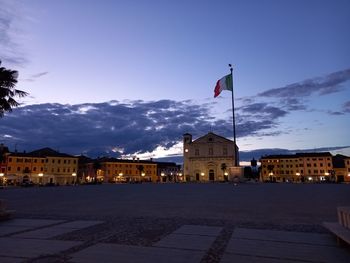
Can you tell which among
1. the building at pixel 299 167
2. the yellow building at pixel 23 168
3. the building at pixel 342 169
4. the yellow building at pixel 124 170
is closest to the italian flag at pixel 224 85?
the yellow building at pixel 23 168

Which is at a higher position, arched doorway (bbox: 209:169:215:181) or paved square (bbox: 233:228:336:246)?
arched doorway (bbox: 209:169:215:181)

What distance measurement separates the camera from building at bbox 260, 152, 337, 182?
436ft

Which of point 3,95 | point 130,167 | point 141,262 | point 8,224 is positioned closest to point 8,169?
point 130,167

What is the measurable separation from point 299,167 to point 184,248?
478 ft

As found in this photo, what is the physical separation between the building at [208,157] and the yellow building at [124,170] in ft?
97.2

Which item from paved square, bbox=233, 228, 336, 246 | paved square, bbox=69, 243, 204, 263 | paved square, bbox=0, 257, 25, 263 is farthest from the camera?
paved square, bbox=233, 228, 336, 246

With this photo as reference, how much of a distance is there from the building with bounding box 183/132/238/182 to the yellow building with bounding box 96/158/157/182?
2964 cm

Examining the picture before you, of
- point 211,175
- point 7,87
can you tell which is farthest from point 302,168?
point 7,87

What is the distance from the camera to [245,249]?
616 cm

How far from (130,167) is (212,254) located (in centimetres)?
13710

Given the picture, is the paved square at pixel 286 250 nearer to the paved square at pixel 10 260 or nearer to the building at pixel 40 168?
the paved square at pixel 10 260

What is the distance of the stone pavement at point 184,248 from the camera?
549cm

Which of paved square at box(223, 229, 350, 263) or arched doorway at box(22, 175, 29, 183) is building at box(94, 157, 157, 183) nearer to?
arched doorway at box(22, 175, 29, 183)

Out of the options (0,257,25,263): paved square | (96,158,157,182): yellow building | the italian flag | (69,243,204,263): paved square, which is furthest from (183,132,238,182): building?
(0,257,25,263): paved square
